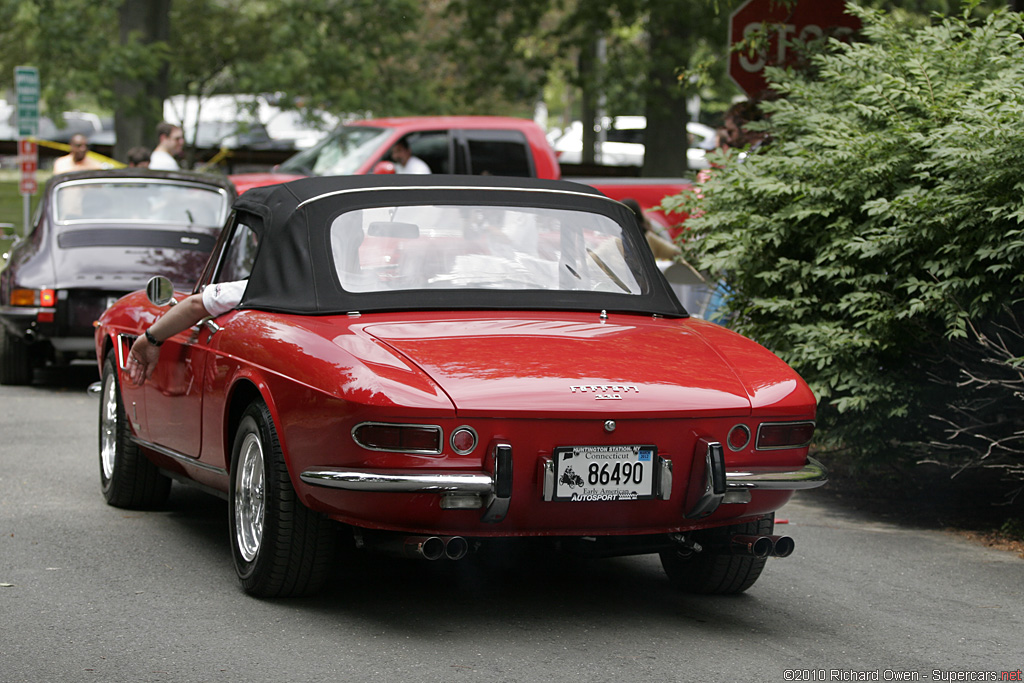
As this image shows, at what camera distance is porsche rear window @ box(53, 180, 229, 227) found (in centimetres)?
1216

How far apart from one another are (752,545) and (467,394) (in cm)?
128

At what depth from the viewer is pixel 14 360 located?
38.8 feet

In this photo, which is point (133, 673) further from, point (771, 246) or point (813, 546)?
point (771, 246)

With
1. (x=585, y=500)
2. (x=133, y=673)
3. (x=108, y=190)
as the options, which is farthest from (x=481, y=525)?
(x=108, y=190)

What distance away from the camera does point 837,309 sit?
24.6ft

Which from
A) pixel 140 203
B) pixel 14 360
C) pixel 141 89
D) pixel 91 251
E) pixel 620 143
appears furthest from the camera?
pixel 620 143

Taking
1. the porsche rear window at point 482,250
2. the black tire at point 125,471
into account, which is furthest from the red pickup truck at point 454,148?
the porsche rear window at point 482,250

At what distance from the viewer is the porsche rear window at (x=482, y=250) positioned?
5562mm

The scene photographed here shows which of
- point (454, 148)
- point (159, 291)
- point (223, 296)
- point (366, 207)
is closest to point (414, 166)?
point (454, 148)

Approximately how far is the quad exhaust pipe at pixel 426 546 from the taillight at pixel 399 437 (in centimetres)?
31

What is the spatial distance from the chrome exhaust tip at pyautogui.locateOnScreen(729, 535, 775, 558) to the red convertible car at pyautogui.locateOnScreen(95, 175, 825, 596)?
1cm

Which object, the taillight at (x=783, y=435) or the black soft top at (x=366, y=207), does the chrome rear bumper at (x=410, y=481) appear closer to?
the taillight at (x=783, y=435)

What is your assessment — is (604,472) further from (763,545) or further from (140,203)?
(140,203)

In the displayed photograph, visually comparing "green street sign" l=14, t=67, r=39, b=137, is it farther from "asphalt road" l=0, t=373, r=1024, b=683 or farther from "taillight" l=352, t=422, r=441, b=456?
"taillight" l=352, t=422, r=441, b=456
